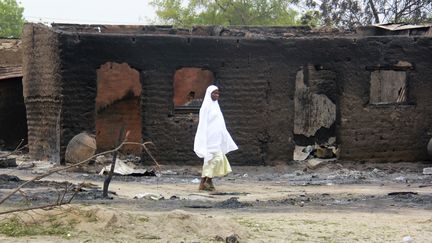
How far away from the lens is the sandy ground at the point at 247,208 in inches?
275

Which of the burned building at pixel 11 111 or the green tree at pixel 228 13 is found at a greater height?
the green tree at pixel 228 13

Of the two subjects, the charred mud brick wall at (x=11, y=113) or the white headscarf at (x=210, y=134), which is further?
the charred mud brick wall at (x=11, y=113)

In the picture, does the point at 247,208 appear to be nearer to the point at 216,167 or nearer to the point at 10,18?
the point at 216,167

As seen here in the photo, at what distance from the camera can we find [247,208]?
9141 millimetres

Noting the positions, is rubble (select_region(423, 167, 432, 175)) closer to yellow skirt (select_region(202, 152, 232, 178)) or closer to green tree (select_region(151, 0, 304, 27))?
yellow skirt (select_region(202, 152, 232, 178))

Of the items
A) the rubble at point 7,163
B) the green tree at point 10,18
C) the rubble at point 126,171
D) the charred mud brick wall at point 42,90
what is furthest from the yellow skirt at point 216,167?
the green tree at point 10,18

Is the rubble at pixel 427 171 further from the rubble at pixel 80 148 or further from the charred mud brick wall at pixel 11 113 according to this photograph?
the charred mud brick wall at pixel 11 113

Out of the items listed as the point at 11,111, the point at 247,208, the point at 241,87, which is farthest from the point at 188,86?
the point at 247,208

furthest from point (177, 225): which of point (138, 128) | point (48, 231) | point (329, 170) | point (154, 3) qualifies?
point (154, 3)

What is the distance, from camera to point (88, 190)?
10.7m

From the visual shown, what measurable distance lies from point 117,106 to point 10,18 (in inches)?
1243

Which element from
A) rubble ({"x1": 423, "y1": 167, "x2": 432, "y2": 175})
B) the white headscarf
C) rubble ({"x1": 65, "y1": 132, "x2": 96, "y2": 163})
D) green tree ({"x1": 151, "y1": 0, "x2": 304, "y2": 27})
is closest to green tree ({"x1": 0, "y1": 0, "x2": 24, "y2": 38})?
green tree ({"x1": 151, "y1": 0, "x2": 304, "y2": 27})

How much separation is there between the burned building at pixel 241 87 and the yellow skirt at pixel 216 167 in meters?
4.25

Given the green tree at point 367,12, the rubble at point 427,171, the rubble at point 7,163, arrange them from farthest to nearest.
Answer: the green tree at point 367,12
the rubble at point 7,163
the rubble at point 427,171
